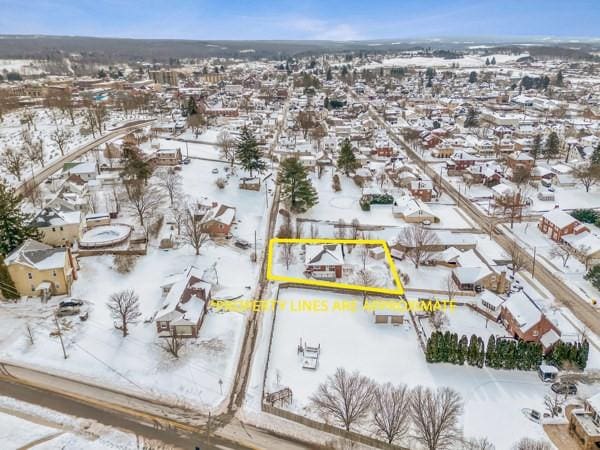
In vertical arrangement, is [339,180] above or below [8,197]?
below

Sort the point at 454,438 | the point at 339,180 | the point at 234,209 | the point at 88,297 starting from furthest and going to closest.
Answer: the point at 339,180, the point at 234,209, the point at 88,297, the point at 454,438

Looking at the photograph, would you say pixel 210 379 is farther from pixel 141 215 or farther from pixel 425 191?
pixel 425 191

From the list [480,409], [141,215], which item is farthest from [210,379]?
[141,215]

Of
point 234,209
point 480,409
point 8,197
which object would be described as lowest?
point 480,409

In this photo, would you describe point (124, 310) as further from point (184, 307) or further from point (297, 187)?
point (297, 187)

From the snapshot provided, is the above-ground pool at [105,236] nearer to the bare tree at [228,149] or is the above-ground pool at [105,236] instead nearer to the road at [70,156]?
the road at [70,156]

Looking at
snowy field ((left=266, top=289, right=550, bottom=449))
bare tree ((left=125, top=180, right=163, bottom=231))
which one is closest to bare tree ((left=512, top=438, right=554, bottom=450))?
snowy field ((left=266, top=289, right=550, bottom=449))

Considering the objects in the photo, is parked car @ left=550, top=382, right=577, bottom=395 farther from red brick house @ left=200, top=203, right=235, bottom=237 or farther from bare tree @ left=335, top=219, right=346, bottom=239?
red brick house @ left=200, top=203, right=235, bottom=237
